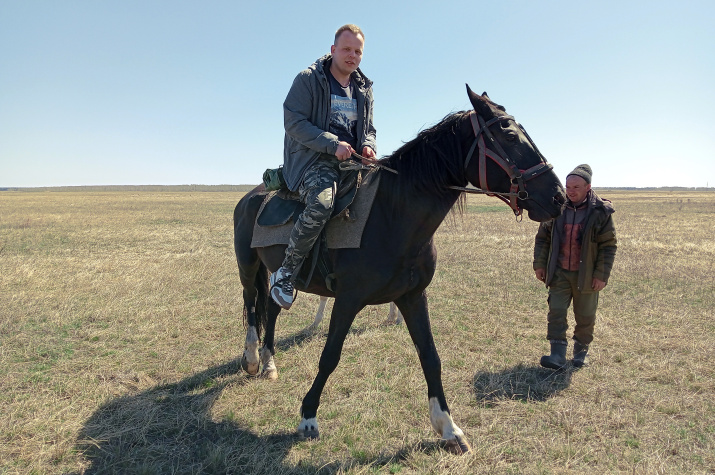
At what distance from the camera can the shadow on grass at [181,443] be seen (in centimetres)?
353

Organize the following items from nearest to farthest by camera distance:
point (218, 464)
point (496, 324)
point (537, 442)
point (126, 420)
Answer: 1. point (218, 464)
2. point (537, 442)
3. point (126, 420)
4. point (496, 324)

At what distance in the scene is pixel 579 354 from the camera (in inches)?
220

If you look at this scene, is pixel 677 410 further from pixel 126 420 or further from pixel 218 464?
pixel 126 420

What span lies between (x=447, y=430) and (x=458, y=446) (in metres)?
0.15

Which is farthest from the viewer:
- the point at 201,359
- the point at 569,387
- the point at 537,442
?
the point at 201,359

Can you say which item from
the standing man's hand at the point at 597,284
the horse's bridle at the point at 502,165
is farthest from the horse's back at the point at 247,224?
the standing man's hand at the point at 597,284

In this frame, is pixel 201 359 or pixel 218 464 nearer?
pixel 218 464

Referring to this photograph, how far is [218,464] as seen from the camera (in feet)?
11.7

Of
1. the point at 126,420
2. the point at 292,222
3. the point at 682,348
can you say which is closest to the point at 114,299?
the point at 126,420

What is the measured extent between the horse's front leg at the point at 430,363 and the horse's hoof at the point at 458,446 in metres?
0.02

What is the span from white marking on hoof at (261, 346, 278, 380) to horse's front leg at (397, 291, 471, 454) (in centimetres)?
213

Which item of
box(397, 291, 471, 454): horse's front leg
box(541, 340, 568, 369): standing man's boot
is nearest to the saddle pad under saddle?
box(397, 291, 471, 454): horse's front leg

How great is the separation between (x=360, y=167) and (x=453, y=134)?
0.86 m

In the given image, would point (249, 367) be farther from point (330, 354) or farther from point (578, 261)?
point (578, 261)
